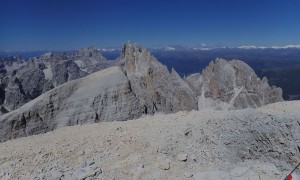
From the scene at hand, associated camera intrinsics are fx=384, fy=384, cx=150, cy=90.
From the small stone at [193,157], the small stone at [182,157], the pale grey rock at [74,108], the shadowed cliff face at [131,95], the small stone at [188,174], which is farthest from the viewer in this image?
the shadowed cliff face at [131,95]

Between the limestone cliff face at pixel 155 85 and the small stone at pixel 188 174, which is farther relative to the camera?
the limestone cliff face at pixel 155 85

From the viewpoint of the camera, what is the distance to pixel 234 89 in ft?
243

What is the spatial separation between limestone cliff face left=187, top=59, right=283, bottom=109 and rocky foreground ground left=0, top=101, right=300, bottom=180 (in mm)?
46790

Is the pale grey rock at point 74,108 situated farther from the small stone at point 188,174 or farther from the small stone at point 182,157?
the small stone at point 188,174

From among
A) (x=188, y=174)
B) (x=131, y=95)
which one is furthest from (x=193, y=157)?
(x=131, y=95)

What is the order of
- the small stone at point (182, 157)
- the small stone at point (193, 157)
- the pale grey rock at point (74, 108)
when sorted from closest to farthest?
the small stone at point (182, 157)
the small stone at point (193, 157)
the pale grey rock at point (74, 108)

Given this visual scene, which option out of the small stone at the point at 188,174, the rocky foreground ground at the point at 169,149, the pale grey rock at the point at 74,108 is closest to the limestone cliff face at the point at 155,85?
the pale grey rock at the point at 74,108

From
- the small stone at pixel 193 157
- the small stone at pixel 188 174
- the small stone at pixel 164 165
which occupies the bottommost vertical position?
the small stone at pixel 188 174

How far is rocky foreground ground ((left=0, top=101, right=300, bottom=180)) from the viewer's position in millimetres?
18016

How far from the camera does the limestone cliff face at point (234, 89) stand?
71250 millimetres

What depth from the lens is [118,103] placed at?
52.1m

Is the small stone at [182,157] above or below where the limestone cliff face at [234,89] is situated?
above

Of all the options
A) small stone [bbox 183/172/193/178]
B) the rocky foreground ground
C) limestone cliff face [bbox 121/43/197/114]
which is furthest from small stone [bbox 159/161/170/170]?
limestone cliff face [bbox 121/43/197/114]

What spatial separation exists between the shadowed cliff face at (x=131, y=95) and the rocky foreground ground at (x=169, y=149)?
26.5 meters
